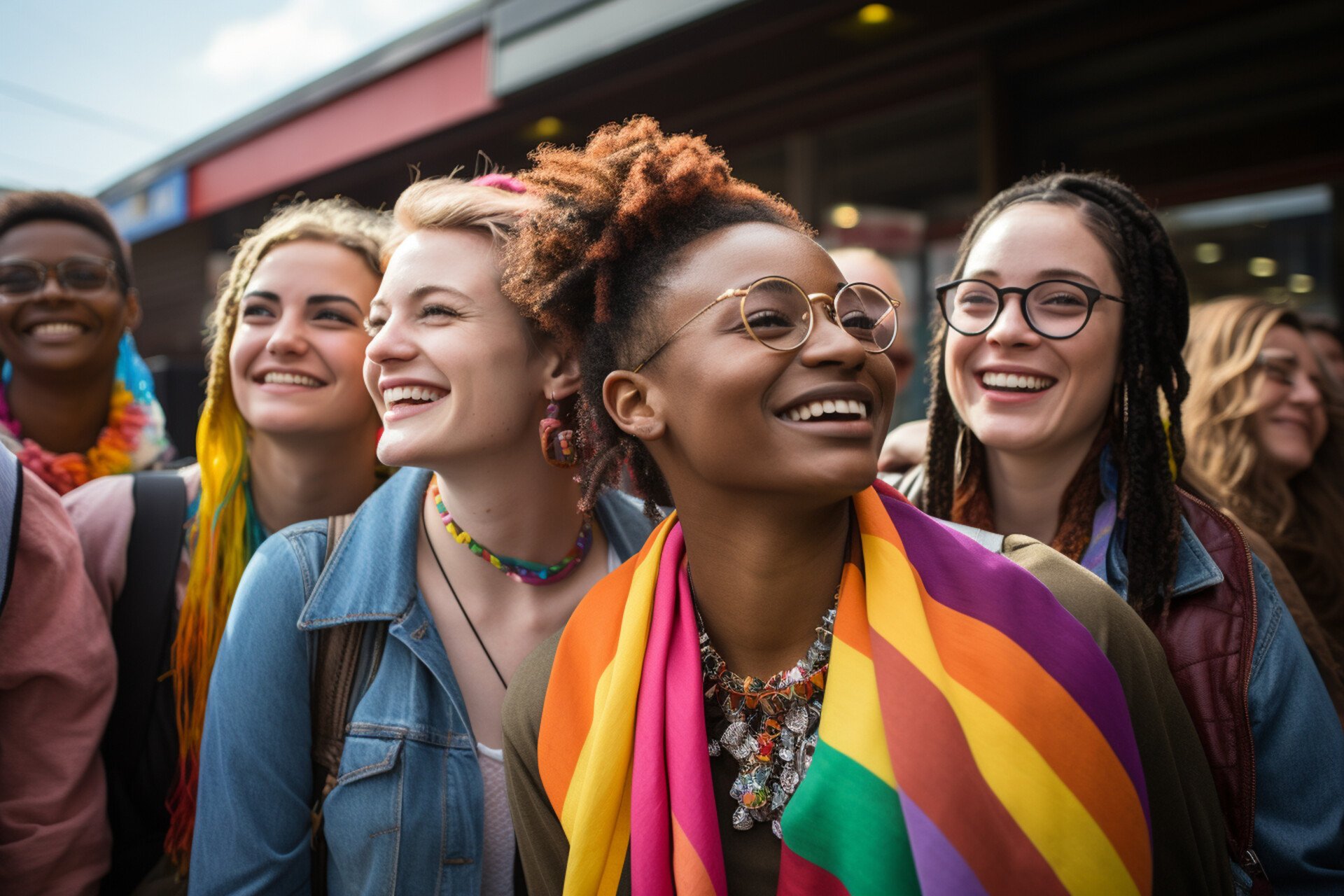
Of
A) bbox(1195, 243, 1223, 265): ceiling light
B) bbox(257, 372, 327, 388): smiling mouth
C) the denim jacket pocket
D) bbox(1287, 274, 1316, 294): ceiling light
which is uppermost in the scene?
bbox(1195, 243, 1223, 265): ceiling light

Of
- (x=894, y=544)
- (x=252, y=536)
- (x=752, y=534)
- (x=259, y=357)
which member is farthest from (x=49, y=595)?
(x=894, y=544)

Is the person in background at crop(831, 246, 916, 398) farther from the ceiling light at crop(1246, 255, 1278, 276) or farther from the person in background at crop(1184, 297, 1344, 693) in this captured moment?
the ceiling light at crop(1246, 255, 1278, 276)

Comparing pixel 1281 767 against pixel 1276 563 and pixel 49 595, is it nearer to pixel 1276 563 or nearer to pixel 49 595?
pixel 1276 563

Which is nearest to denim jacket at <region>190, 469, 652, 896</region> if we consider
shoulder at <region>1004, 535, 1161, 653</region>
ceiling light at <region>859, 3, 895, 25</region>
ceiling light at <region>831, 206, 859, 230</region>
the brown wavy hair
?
shoulder at <region>1004, 535, 1161, 653</region>

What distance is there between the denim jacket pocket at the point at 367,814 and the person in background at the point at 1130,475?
4.94 ft

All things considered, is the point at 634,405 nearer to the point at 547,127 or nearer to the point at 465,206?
the point at 465,206

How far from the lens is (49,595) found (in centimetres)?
220

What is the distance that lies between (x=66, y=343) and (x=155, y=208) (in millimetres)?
9919

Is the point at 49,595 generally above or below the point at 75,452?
below

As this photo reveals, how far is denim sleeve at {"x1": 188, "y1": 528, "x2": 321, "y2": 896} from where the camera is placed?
1977 mm

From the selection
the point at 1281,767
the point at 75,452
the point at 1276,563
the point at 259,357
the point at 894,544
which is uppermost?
the point at 259,357

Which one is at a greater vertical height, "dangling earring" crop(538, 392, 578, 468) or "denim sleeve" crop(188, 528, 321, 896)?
"dangling earring" crop(538, 392, 578, 468)

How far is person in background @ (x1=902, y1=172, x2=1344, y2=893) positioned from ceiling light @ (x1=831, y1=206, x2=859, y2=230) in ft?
14.8

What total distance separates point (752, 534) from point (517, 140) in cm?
669
